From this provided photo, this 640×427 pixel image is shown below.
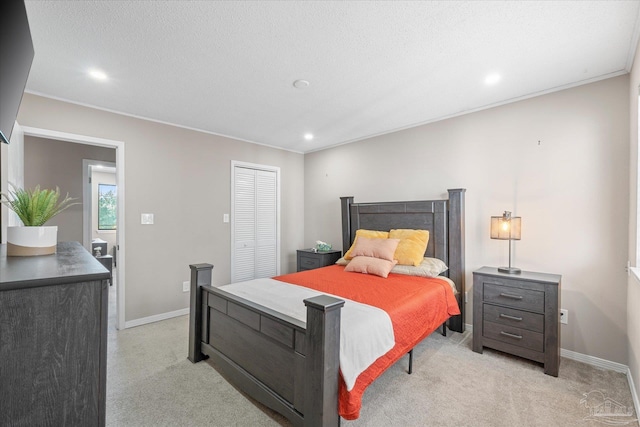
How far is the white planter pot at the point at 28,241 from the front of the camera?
142cm

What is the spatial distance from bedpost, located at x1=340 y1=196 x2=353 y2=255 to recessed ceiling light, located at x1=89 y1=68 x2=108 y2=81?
9.92 ft

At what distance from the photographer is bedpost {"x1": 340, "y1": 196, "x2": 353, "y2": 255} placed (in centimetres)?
428

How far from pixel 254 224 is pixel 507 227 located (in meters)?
3.42

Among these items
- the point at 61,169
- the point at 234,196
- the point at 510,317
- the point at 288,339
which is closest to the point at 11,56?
the point at 288,339

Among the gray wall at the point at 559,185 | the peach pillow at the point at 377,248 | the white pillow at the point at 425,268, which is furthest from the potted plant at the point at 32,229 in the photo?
the gray wall at the point at 559,185

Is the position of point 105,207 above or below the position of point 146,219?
above

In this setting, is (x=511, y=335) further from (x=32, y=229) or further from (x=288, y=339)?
(x=32, y=229)

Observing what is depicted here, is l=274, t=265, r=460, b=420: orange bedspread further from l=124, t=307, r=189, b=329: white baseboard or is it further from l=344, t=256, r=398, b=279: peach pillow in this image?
l=124, t=307, r=189, b=329: white baseboard

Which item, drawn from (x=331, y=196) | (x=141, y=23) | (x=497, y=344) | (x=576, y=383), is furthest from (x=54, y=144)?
(x=576, y=383)

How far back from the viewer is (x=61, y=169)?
14.7 ft

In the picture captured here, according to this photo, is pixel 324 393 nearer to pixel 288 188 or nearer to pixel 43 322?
pixel 43 322

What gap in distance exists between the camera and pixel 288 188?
520 centimetres

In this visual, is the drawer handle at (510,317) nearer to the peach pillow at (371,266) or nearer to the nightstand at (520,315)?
the nightstand at (520,315)

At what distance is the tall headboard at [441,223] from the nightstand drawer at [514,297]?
20.6 inches
